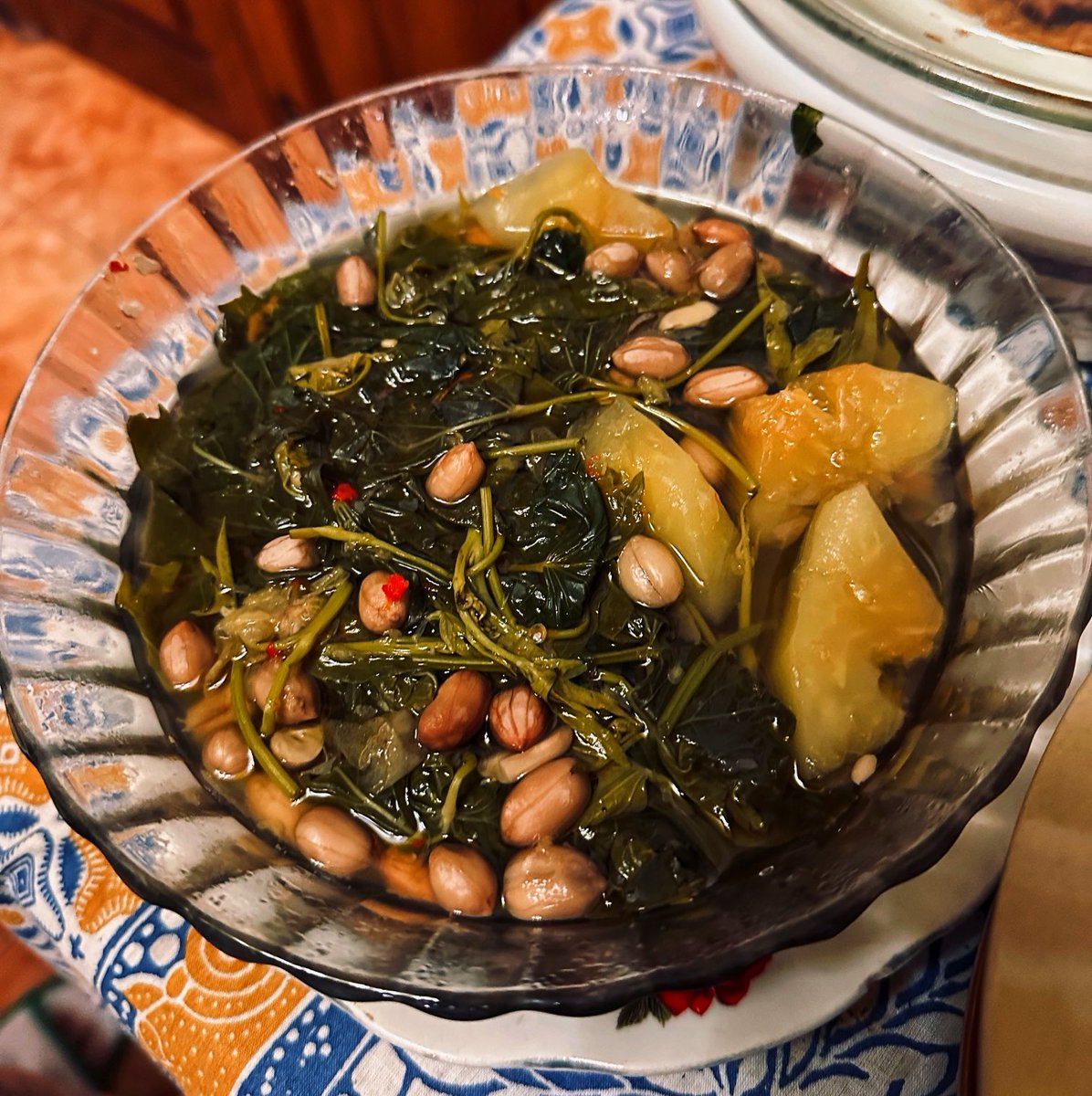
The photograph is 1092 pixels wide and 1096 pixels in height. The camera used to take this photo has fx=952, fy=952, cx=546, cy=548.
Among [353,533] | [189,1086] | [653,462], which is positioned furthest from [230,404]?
[189,1086]

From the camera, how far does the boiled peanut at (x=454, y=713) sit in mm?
1410

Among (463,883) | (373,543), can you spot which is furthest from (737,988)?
(373,543)

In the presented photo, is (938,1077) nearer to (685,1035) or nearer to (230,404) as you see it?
(685,1035)

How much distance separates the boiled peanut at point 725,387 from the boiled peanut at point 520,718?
0.61 m

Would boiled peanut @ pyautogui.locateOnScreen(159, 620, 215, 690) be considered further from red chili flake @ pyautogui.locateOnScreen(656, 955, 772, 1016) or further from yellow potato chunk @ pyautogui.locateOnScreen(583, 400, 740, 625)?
red chili flake @ pyautogui.locateOnScreen(656, 955, 772, 1016)

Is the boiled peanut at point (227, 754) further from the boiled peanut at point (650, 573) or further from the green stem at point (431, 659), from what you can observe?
the boiled peanut at point (650, 573)

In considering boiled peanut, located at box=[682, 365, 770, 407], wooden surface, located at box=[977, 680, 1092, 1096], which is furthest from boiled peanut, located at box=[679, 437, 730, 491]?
wooden surface, located at box=[977, 680, 1092, 1096]

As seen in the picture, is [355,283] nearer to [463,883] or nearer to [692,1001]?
[463,883]

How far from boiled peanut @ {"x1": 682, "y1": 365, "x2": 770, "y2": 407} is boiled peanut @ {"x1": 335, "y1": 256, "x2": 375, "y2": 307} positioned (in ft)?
2.25

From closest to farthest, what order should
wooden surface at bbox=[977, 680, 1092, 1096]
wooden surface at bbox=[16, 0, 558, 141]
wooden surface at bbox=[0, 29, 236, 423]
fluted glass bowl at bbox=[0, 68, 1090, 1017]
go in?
wooden surface at bbox=[977, 680, 1092, 1096], fluted glass bowl at bbox=[0, 68, 1090, 1017], wooden surface at bbox=[16, 0, 558, 141], wooden surface at bbox=[0, 29, 236, 423]

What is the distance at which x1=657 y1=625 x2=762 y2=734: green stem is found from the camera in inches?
56.2

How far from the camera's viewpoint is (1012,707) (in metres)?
1.29

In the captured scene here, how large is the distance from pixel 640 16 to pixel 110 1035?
9.68 ft

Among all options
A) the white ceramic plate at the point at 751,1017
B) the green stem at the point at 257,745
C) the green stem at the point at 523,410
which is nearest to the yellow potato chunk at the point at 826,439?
the green stem at the point at 523,410
